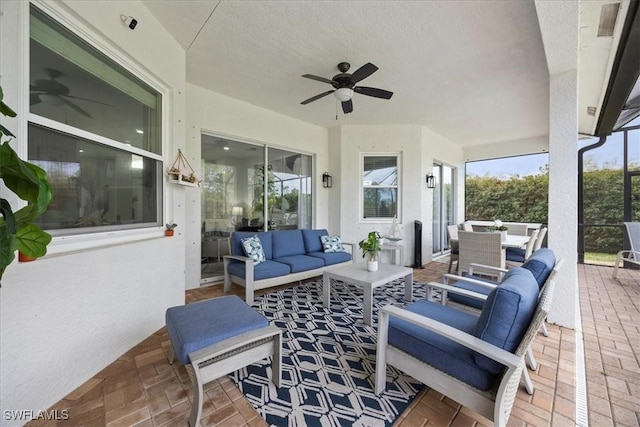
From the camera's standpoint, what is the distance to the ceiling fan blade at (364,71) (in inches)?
98.0

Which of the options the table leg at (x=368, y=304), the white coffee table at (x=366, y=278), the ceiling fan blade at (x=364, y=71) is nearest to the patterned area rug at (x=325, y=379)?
the table leg at (x=368, y=304)

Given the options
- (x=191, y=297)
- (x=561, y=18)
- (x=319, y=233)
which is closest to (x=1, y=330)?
(x=191, y=297)

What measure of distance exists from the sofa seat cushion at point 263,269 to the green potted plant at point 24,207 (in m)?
2.32

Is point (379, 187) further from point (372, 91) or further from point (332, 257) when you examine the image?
point (372, 91)

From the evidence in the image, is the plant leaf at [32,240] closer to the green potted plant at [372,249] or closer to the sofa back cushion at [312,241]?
the green potted plant at [372,249]

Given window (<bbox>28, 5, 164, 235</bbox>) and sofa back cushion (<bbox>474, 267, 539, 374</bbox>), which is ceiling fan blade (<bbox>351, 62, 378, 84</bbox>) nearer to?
window (<bbox>28, 5, 164, 235</bbox>)

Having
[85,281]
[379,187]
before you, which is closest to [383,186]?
[379,187]

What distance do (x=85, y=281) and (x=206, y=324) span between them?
0.95m

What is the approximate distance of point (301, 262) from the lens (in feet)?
12.0

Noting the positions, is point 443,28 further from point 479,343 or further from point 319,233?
point 319,233

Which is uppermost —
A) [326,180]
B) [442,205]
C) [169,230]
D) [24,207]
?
[326,180]

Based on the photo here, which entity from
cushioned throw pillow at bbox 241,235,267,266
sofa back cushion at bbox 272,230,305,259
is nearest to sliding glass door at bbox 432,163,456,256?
sofa back cushion at bbox 272,230,305,259

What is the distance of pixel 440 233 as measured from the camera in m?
6.56

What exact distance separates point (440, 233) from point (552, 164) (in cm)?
402
